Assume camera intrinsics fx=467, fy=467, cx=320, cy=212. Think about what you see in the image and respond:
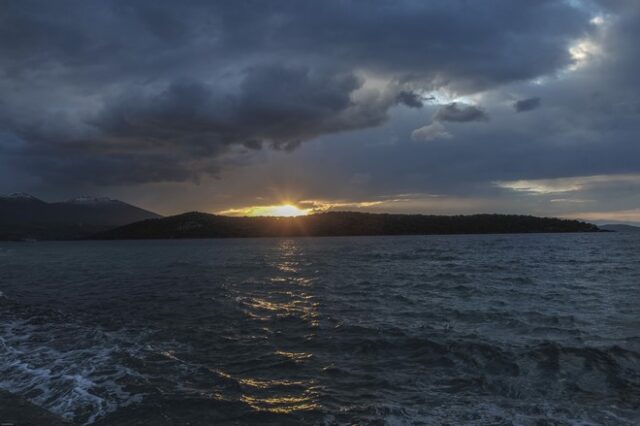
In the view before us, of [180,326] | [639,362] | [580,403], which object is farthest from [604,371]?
[180,326]

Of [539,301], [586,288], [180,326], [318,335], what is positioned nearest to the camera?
[318,335]

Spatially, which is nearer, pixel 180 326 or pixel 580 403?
pixel 580 403

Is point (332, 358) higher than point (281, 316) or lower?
higher

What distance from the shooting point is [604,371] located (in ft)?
54.2

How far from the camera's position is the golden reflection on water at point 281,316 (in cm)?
1369

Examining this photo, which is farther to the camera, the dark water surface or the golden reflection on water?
the golden reflection on water

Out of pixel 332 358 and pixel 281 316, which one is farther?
pixel 281 316

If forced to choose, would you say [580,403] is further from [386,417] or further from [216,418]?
[216,418]

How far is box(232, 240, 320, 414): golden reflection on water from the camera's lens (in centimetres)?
1369

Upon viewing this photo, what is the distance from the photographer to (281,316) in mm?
27688

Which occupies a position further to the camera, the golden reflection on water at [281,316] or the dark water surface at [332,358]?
the golden reflection on water at [281,316]

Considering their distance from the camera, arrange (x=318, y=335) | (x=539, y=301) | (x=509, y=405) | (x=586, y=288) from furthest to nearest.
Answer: (x=586, y=288) → (x=539, y=301) → (x=318, y=335) → (x=509, y=405)

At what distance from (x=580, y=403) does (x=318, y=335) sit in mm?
11607

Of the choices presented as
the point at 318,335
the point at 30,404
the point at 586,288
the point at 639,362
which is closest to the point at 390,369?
the point at 318,335
